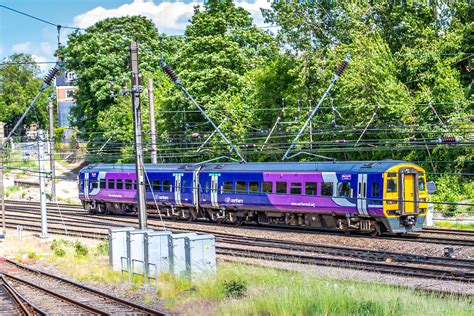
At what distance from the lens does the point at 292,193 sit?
3064 cm

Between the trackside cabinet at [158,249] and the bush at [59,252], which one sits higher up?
the trackside cabinet at [158,249]

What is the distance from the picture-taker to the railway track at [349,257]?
19906 millimetres

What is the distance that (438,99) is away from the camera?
39375 millimetres

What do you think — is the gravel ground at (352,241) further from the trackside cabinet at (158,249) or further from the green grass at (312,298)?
the trackside cabinet at (158,249)

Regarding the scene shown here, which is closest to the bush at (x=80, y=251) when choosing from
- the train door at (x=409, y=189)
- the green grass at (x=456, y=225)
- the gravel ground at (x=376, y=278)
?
the gravel ground at (x=376, y=278)

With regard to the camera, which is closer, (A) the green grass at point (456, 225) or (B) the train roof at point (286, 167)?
(B) the train roof at point (286, 167)

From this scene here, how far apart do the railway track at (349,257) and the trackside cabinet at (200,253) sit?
340 cm

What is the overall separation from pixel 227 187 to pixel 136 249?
1214 cm

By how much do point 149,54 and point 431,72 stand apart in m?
34.0

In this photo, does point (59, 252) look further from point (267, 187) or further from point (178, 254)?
point (267, 187)

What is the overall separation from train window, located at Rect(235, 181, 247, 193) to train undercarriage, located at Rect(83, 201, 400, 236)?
1.18 m

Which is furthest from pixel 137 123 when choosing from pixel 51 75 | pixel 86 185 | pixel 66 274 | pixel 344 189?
pixel 86 185

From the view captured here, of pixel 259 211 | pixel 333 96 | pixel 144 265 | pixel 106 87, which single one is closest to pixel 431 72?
pixel 333 96

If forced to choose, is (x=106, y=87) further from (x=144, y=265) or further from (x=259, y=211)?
(x=144, y=265)
